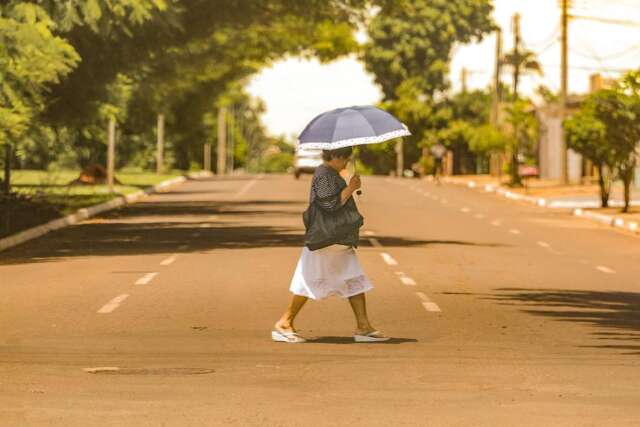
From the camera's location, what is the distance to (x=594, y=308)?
18.1 meters

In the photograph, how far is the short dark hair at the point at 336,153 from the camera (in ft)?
46.8

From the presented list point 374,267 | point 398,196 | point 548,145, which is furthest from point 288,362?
point 548,145

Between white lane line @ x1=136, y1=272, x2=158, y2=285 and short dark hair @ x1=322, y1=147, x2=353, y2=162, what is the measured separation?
7.03m

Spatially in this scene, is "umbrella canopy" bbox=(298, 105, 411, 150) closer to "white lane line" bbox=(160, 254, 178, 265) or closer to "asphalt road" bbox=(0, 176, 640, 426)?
"asphalt road" bbox=(0, 176, 640, 426)

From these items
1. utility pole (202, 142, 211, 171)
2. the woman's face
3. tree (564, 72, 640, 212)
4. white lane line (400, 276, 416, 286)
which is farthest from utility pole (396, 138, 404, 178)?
the woman's face

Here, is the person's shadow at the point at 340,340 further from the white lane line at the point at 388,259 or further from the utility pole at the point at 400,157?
the utility pole at the point at 400,157

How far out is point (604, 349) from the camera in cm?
1390

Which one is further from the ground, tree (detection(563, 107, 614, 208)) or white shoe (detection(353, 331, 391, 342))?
tree (detection(563, 107, 614, 208))

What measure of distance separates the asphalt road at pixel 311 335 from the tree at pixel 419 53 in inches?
3191

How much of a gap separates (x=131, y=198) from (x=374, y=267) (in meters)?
30.5

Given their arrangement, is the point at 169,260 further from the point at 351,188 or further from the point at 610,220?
the point at 610,220

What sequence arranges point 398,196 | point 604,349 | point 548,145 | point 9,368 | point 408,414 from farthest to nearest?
point 548,145, point 398,196, point 604,349, point 9,368, point 408,414

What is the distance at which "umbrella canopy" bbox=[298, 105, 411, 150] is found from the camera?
46.9 ft

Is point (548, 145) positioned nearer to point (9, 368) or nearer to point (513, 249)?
point (513, 249)
